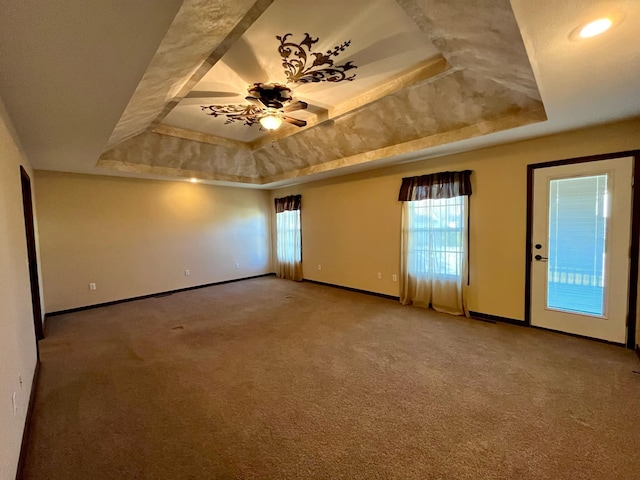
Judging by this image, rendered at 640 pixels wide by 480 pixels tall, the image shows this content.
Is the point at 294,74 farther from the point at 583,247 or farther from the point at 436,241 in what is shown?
the point at 583,247

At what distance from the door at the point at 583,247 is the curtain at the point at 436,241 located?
0.85 m

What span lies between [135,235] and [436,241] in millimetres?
5351

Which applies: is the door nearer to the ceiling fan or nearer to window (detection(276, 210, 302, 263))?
the ceiling fan

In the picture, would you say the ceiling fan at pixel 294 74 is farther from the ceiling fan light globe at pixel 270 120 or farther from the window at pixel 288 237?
the window at pixel 288 237

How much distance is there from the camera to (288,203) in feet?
22.5

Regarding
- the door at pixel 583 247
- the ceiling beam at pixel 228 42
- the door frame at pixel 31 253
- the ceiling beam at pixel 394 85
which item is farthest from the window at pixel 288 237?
the door at pixel 583 247

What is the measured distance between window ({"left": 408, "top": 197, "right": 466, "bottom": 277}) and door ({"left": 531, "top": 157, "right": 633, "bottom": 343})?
0.89 metres

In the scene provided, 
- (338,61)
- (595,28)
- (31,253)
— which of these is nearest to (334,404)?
(595,28)

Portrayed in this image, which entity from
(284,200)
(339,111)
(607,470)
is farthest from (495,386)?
(284,200)

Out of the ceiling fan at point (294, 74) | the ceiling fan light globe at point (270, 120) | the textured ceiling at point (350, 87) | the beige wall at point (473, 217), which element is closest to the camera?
the textured ceiling at point (350, 87)

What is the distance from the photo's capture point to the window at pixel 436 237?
416 cm

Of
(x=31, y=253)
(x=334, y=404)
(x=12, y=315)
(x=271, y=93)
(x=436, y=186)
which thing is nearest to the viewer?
(x=12, y=315)

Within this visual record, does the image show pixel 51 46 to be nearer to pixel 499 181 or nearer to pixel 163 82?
pixel 163 82

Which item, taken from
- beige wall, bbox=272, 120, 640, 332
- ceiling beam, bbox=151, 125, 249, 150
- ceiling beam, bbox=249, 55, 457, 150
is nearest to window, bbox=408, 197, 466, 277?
beige wall, bbox=272, 120, 640, 332
